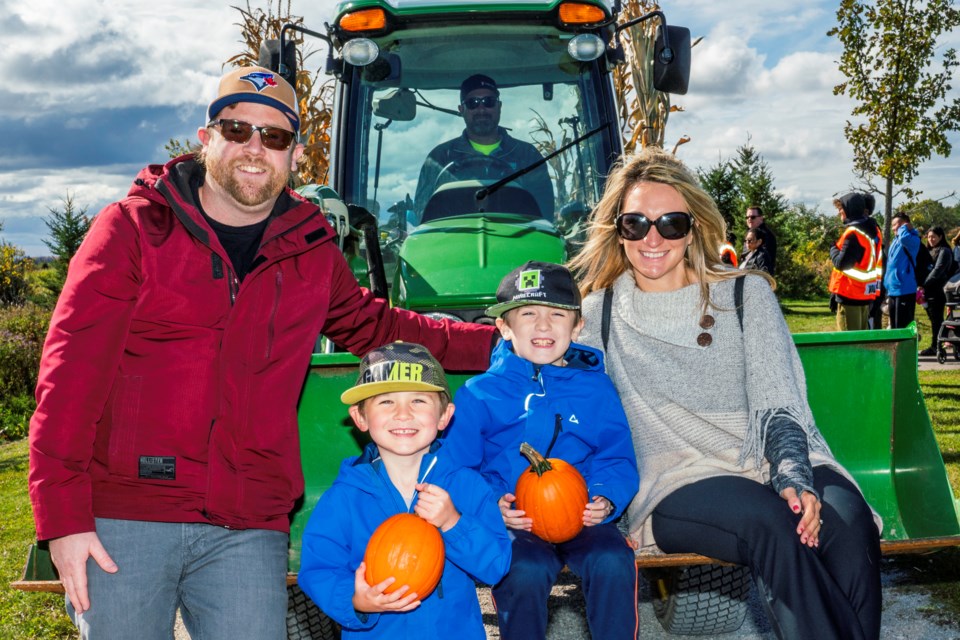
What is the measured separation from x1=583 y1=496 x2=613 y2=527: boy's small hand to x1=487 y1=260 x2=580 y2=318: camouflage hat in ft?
2.16

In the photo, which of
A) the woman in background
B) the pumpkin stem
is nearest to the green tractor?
the pumpkin stem

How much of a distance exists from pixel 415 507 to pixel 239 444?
53cm

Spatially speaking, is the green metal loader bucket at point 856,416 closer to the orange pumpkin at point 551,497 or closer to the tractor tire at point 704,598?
the tractor tire at point 704,598

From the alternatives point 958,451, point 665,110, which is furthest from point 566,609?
point 665,110

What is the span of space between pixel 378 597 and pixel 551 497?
0.64m

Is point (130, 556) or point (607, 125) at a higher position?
point (607, 125)

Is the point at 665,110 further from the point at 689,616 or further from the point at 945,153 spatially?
the point at 689,616

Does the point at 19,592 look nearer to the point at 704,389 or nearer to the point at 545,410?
the point at 545,410

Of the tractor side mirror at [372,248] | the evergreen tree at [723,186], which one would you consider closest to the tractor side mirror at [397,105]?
the tractor side mirror at [372,248]

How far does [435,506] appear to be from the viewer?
2469mm

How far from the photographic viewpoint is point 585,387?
3033 millimetres

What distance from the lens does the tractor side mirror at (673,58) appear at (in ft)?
15.7

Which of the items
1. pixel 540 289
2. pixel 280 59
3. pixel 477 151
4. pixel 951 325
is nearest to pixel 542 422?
pixel 540 289

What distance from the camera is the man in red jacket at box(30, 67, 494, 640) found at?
237 centimetres
